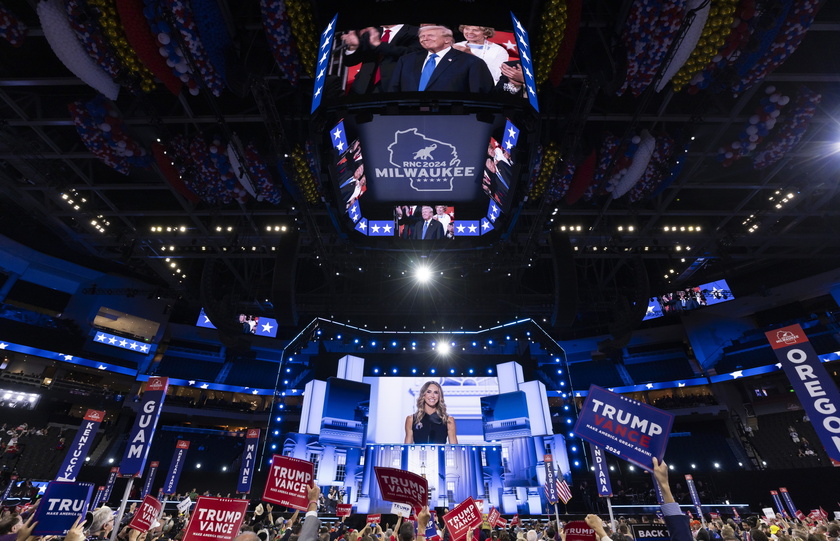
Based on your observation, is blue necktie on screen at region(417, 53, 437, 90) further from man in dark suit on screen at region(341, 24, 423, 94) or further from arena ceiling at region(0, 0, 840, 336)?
arena ceiling at region(0, 0, 840, 336)

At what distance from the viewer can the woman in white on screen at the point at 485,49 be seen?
22.7 ft

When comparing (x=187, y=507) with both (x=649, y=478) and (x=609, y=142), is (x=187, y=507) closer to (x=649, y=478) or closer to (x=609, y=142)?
(x=609, y=142)

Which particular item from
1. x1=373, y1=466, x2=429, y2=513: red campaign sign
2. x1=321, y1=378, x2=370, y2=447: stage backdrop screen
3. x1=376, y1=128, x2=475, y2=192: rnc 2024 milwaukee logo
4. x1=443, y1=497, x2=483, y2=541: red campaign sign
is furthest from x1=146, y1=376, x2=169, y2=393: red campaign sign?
x1=321, y1=378, x2=370, y2=447: stage backdrop screen

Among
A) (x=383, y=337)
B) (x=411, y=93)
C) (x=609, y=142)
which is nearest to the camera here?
(x=411, y=93)

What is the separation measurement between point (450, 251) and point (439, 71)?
6.18 meters

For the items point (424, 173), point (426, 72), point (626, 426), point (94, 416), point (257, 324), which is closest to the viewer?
point (626, 426)

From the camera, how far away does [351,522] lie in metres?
15.7

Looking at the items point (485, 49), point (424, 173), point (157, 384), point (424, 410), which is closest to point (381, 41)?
point (485, 49)

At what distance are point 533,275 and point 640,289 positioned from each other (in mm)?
6912

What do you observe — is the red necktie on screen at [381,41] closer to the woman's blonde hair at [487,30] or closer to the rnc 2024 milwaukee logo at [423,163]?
the woman's blonde hair at [487,30]

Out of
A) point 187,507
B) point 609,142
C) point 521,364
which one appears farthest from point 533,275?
point 187,507

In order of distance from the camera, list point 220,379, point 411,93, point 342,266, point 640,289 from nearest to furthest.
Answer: point 411,93
point 640,289
point 342,266
point 220,379

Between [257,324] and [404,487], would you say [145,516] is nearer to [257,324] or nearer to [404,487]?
[404,487]

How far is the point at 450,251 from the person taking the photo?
12.2 m
